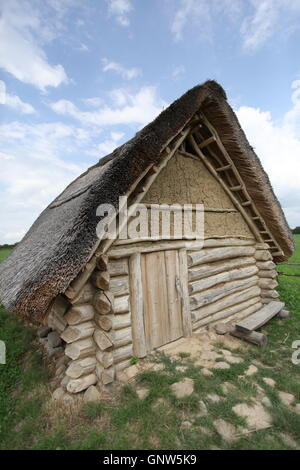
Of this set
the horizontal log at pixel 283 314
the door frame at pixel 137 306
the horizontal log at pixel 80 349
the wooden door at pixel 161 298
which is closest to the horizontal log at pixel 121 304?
the door frame at pixel 137 306

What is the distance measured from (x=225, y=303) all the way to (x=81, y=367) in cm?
348

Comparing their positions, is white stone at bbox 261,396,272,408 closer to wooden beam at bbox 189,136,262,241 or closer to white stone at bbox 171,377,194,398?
white stone at bbox 171,377,194,398

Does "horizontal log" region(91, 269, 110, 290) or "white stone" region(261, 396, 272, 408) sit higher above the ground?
"horizontal log" region(91, 269, 110, 290)

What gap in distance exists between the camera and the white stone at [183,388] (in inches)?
118

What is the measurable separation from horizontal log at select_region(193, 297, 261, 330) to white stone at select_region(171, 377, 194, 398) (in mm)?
1452

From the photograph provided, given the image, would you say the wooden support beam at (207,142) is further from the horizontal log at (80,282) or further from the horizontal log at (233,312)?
the horizontal log at (233,312)

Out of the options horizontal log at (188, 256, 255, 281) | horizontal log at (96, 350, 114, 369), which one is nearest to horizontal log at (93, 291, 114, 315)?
horizontal log at (96, 350, 114, 369)

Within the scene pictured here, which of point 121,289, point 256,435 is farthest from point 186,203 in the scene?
point 256,435

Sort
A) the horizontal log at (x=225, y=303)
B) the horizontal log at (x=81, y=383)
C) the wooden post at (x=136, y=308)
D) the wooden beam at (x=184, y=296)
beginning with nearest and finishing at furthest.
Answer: the horizontal log at (x=81, y=383) → the wooden post at (x=136, y=308) → the wooden beam at (x=184, y=296) → the horizontal log at (x=225, y=303)

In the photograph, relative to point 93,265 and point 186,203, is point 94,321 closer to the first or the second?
point 93,265

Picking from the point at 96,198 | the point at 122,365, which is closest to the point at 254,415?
the point at 122,365

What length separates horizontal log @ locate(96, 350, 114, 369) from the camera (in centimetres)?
315

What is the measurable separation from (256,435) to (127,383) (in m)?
1.67

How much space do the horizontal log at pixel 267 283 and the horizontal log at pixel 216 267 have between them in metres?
0.69
